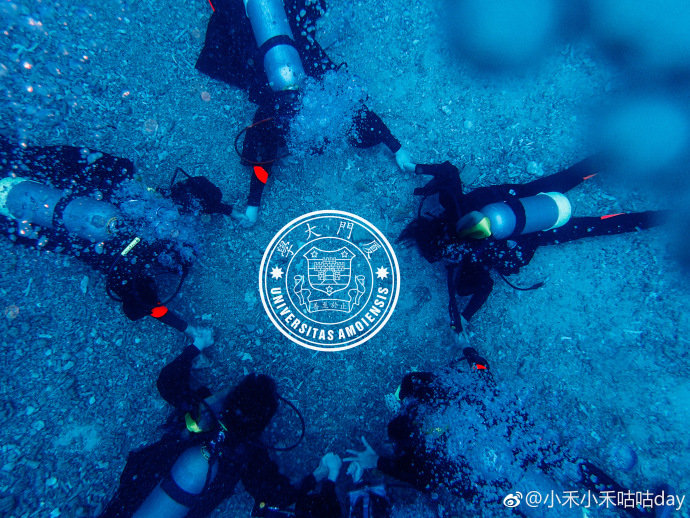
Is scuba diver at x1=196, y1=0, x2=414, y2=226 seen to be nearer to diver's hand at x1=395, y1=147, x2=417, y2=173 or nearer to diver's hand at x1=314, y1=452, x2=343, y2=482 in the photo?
diver's hand at x1=395, y1=147, x2=417, y2=173

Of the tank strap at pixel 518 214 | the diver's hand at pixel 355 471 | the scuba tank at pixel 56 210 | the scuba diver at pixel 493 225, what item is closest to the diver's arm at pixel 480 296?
the scuba diver at pixel 493 225

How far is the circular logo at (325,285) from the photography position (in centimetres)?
410

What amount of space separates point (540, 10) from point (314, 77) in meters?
3.33

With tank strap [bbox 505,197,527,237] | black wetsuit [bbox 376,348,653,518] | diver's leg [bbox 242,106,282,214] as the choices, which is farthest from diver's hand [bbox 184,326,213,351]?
tank strap [bbox 505,197,527,237]

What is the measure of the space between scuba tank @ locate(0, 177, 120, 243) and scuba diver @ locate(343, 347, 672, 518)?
377 centimetres

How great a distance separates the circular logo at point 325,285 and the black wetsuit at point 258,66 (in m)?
0.76

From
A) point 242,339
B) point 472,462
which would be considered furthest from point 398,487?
point 242,339

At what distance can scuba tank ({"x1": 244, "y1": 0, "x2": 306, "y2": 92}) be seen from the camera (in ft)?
11.9

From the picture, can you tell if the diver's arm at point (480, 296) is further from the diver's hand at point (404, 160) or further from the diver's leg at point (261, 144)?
the diver's leg at point (261, 144)

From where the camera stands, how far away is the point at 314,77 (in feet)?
13.4

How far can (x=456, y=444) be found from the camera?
12.3 feet

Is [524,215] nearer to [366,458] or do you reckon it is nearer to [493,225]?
[493,225]

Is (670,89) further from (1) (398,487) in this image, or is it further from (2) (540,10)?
(1) (398,487)

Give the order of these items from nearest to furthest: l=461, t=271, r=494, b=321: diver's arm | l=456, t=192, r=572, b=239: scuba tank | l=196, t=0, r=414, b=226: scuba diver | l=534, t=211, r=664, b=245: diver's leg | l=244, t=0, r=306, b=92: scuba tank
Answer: l=456, t=192, r=572, b=239: scuba tank → l=244, t=0, r=306, b=92: scuba tank → l=461, t=271, r=494, b=321: diver's arm → l=196, t=0, r=414, b=226: scuba diver → l=534, t=211, r=664, b=245: diver's leg
